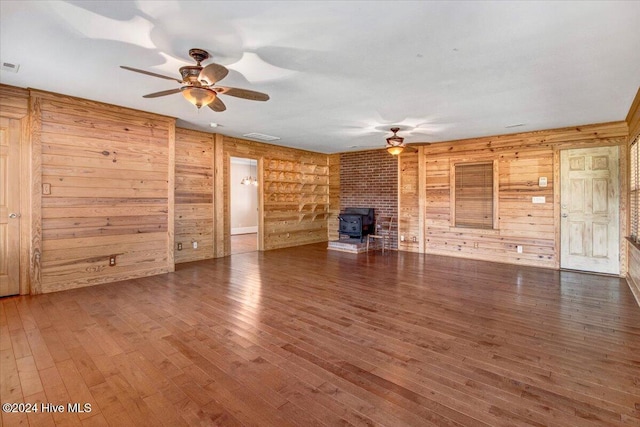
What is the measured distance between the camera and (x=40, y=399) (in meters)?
1.96

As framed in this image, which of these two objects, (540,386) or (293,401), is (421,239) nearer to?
(540,386)

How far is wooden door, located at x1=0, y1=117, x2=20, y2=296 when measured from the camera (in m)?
3.86

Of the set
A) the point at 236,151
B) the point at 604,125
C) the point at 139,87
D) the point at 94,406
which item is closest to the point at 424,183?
the point at 604,125

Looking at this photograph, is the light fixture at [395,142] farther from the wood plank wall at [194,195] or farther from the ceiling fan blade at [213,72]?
the ceiling fan blade at [213,72]

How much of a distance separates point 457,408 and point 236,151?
6.19 metres

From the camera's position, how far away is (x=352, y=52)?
9.17ft

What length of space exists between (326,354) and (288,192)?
594 cm

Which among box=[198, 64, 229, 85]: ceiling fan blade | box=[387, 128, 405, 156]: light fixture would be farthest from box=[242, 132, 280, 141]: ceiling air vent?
box=[198, 64, 229, 85]: ceiling fan blade

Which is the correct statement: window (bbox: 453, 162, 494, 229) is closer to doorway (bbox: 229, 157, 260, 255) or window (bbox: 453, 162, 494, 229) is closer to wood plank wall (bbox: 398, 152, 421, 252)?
wood plank wall (bbox: 398, 152, 421, 252)

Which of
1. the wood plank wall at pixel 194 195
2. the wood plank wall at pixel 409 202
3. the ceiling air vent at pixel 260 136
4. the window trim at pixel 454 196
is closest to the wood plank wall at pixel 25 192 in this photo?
the wood plank wall at pixel 194 195

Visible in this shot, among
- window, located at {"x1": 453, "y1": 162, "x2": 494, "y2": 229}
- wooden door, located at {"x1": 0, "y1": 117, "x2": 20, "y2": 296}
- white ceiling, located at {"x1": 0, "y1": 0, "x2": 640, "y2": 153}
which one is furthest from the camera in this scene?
window, located at {"x1": 453, "y1": 162, "x2": 494, "y2": 229}

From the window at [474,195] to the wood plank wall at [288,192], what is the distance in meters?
3.65

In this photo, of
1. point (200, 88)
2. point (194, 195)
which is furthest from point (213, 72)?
point (194, 195)

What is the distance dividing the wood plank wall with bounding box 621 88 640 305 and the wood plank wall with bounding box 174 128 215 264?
6586 millimetres
